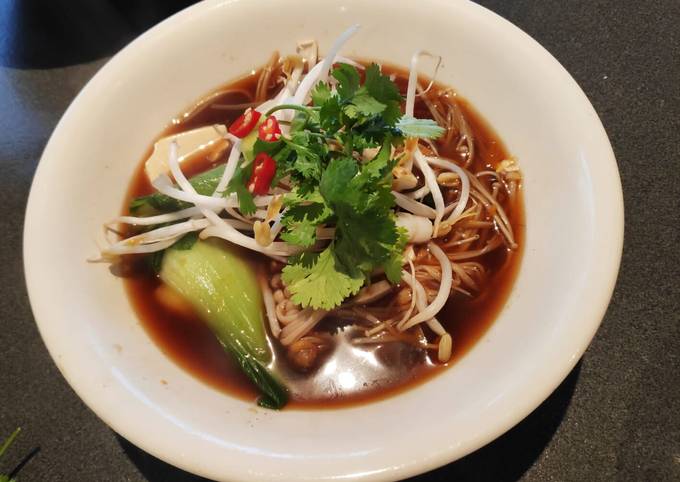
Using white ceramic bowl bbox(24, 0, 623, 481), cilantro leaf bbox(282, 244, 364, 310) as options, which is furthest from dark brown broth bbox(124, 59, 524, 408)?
cilantro leaf bbox(282, 244, 364, 310)

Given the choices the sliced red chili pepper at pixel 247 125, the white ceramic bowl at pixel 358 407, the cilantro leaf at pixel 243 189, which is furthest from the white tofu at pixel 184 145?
the cilantro leaf at pixel 243 189

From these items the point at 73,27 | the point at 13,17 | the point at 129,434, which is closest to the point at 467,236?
the point at 129,434

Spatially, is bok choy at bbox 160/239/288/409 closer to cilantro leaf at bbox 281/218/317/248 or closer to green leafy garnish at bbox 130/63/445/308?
green leafy garnish at bbox 130/63/445/308

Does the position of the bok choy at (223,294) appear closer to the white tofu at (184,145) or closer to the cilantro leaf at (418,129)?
the white tofu at (184,145)

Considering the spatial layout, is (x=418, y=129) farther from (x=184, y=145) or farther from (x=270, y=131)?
(x=184, y=145)

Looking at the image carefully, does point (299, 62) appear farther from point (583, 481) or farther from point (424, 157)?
point (583, 481)

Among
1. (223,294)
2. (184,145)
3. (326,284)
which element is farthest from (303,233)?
(184,145)

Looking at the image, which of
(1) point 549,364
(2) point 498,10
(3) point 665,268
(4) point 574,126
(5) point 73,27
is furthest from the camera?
(5) point 73,27
